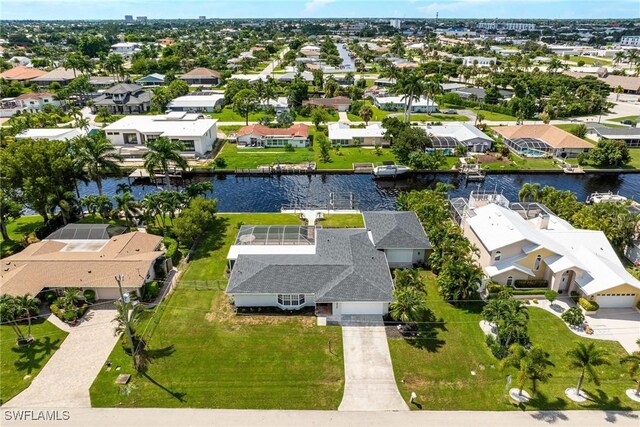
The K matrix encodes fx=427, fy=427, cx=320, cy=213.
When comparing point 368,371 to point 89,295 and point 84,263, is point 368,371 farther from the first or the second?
point 84,263

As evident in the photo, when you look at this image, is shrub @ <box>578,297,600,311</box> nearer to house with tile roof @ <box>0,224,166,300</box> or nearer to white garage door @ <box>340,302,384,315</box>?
white garage door @ <box>340,302,384,315</box>

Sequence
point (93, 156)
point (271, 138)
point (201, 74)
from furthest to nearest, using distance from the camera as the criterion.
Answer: point (201, 74) < point (271, 138) < point (93, 156)

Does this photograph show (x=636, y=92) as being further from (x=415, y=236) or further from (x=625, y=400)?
(x=625, y=400)

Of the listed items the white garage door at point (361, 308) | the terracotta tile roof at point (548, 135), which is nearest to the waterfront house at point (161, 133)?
the white garage door at point (361, 308)

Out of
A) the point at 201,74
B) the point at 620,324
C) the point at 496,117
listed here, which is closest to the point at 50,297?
the point at 620,324

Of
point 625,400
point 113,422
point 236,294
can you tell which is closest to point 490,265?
point 625,400
